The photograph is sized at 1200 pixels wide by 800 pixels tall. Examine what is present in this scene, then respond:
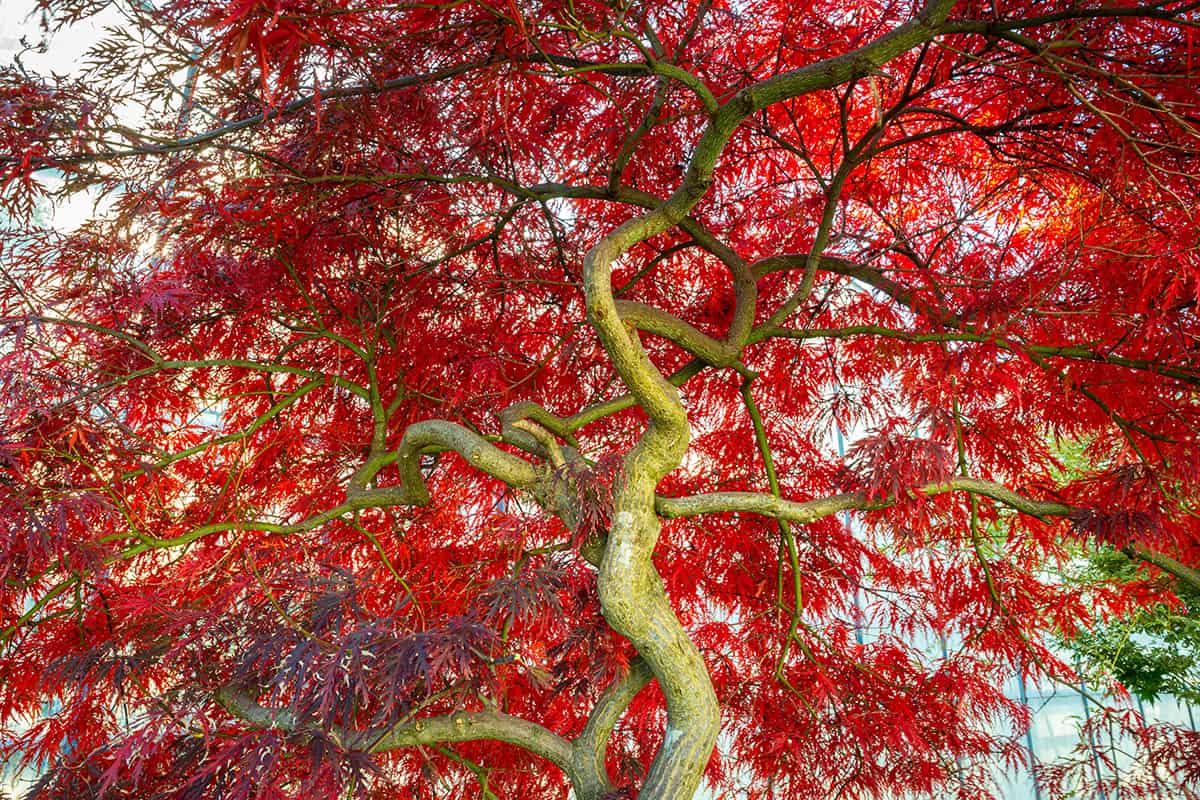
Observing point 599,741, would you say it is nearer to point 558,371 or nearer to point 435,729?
point 435,729

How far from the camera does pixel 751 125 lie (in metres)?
2.26

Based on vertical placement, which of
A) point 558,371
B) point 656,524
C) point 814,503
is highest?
point 558,371

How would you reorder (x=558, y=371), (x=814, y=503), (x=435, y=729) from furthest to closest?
1. (x=558, y=371)
2. (x=814, y=503)
3. (x=435, y=729)

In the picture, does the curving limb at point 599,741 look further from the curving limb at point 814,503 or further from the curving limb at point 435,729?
the curving limb at point 814,503

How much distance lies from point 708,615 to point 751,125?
55.5 inches

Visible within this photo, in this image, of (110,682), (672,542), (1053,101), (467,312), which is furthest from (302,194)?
(1053,101)

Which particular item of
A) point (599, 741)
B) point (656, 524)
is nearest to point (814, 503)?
point (656, 524)

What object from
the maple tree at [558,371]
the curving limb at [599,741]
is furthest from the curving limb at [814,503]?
the curving limb at [599,741]

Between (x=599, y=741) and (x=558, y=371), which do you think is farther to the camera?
(x=558, y=371)

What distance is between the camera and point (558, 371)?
7.82 feet

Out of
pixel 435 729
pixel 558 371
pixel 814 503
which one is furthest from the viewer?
pixel 558 371

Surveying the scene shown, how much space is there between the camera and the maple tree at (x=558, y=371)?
5.10 ft

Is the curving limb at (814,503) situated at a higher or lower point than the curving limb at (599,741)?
higher

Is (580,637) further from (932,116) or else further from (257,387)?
(932,116)
